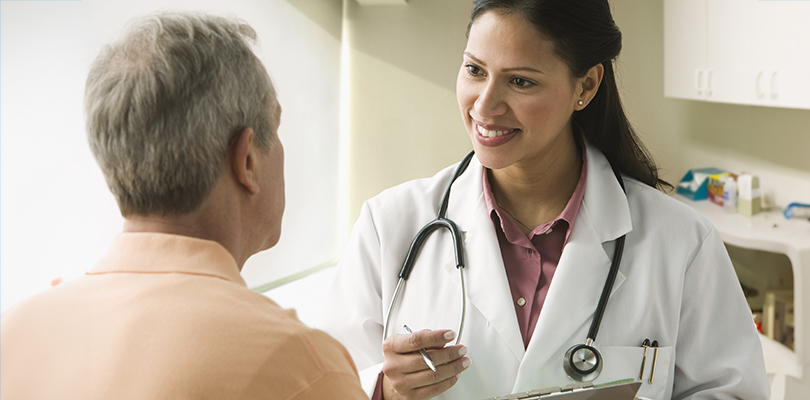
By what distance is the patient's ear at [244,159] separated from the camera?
0.62m

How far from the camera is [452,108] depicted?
320 cm

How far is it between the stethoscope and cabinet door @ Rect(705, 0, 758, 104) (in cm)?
141

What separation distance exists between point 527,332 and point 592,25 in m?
0.55

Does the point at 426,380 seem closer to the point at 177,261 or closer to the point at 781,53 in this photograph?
the point at 177,261

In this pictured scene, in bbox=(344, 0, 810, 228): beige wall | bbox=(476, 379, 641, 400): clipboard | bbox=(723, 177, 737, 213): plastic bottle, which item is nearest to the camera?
bbox=(476, 379, 641, 400): clipboard

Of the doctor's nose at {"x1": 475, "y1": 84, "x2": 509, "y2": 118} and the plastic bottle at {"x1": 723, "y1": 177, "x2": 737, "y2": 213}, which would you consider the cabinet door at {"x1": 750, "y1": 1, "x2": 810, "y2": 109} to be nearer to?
the plastic bottle at {"x1": 723, "y1": 177, "x2": 737, "y2": 213}

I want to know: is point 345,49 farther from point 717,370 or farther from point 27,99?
point 717,370

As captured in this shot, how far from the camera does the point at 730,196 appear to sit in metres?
2.64

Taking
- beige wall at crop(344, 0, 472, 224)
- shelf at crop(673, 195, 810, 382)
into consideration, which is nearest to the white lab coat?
shelf at crop(673, 195, 810, 382)

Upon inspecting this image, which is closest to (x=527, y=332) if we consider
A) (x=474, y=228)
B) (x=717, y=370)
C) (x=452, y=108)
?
(x=474, y=228)

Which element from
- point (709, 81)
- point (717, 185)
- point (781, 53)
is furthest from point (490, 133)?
point (717, 185)

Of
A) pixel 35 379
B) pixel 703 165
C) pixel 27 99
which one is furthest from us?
pixel 703 165

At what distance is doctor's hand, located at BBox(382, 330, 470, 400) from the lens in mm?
923

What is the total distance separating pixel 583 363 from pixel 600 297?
0.12 meters
